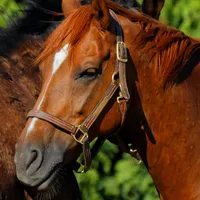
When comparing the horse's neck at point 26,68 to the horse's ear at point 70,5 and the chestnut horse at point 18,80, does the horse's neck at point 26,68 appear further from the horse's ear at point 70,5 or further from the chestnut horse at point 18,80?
the horse's ear at point 70,5

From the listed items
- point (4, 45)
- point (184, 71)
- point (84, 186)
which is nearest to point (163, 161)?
point (184, 71)

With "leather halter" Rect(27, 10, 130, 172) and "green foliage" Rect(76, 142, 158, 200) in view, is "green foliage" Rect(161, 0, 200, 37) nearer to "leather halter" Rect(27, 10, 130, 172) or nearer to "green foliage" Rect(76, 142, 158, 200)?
"green foliage" Rect(76, 142, 158, 200)

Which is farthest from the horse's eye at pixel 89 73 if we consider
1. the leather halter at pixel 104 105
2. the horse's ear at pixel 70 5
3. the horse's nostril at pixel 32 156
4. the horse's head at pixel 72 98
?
the horse's ear at pixel 70 5

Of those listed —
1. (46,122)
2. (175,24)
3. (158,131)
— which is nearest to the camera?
(46,122)

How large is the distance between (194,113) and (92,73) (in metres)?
0.65

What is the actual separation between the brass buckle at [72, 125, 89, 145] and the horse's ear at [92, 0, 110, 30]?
1.73ft

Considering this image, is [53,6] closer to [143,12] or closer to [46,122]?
[143,12]

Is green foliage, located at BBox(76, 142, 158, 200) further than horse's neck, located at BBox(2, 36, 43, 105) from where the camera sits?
Yes

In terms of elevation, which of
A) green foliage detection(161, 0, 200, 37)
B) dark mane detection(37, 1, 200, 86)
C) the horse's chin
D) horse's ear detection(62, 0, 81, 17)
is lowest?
green foliage detection(161, 0, 200, 37)

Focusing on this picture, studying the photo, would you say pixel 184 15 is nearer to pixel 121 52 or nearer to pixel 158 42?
pixel 158 42

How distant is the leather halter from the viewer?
3.84 metres

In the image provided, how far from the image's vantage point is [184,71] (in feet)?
13.5

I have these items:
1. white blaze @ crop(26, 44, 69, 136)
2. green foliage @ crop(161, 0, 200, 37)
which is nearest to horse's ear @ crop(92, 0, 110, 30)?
white blaze @ crop(26, 44, 69, 136)

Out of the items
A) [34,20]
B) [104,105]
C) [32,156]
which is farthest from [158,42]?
[34,20]
